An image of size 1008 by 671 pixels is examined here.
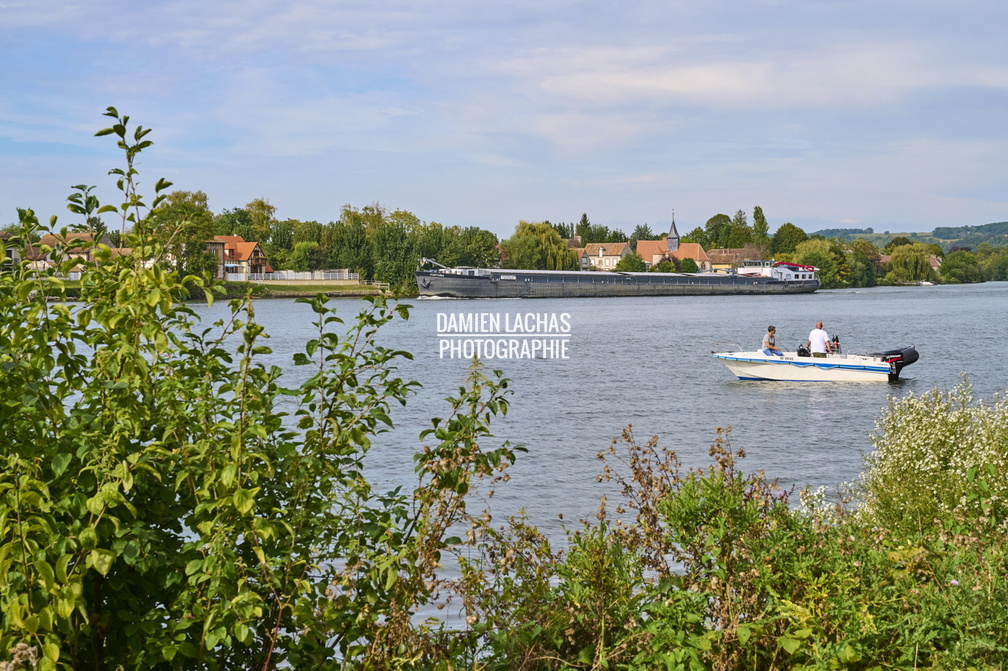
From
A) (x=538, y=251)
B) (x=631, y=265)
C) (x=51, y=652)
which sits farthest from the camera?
(x=631, y=265)

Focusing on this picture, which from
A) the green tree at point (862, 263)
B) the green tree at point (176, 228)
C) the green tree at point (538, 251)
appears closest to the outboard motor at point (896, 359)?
the green tree at point (176, 228)

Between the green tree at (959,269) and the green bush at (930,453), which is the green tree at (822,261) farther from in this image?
the green bush at (930,453)

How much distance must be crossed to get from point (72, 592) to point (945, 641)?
2928mm

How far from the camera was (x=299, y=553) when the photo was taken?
3.29 metres

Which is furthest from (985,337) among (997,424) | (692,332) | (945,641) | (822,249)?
(822,249)

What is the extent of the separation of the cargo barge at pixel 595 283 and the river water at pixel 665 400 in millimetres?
43746

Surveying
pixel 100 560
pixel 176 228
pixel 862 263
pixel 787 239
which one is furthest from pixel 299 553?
pixel 787 239

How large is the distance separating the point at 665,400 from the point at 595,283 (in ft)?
272

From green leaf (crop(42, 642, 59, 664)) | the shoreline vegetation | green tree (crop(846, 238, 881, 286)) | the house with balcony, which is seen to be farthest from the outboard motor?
green tree (crop(846, 238, 881, 286))

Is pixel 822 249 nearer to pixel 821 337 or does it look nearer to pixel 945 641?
pixel 821 337

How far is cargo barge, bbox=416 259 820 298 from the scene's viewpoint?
101250 millimetres

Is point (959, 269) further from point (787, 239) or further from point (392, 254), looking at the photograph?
point (392, 254)

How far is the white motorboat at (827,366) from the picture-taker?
26.4 m

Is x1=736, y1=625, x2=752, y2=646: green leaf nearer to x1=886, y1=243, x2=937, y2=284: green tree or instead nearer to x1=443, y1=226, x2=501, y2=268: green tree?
x1=443, y1=226, x2=501, y2=268: green tree
